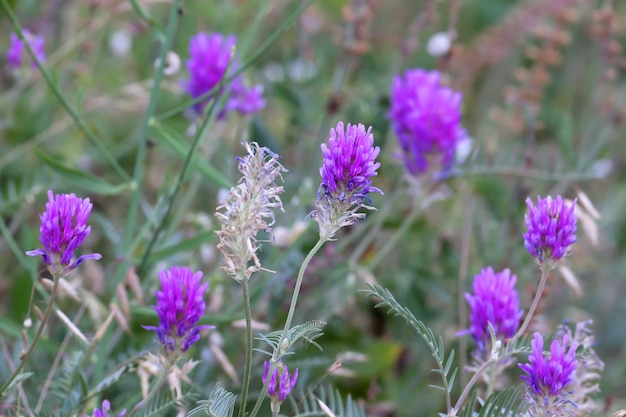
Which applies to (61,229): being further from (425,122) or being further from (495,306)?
(425,122)

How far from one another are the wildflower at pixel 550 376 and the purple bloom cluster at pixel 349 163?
0.70 feet

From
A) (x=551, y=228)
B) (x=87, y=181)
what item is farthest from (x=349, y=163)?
(x=87, y=181)

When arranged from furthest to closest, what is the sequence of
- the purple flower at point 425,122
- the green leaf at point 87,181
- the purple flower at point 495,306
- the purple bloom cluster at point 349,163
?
the purple flower at point 425,122, the green leaf at point 87,181, the purple flower at point 495,306, the purple bloom cluster at point 349,163

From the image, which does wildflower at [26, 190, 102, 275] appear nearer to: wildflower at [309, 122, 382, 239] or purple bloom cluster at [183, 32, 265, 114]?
wildflower at [309, 122, 382, 239]

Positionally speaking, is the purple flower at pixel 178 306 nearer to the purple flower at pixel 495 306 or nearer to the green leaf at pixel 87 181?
the purple flower at pixel 495 306

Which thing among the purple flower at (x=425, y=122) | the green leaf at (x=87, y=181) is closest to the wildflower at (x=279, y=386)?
the green leaf at (x=87, y=181)

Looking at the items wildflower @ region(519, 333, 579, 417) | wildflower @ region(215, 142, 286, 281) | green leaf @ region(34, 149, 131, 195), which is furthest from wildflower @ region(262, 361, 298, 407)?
green leaf @ region(34, 149, 131, 195)

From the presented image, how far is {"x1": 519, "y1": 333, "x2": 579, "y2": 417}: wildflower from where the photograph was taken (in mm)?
775

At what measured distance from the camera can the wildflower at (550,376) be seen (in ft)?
2.54

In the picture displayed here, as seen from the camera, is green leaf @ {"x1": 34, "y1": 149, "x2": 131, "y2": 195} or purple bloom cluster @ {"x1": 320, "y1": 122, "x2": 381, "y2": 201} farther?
green leaf @ {"x1": 34, "y1": 149, "x2": 131, "y2": 195}

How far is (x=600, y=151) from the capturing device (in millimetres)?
1724

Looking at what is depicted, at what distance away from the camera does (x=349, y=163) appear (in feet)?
2.43

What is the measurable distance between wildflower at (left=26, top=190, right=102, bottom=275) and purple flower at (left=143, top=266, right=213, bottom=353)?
9cm

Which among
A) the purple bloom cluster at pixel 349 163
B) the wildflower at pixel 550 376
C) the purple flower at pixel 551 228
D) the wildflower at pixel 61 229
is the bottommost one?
the wildflower at pixel 550 376
